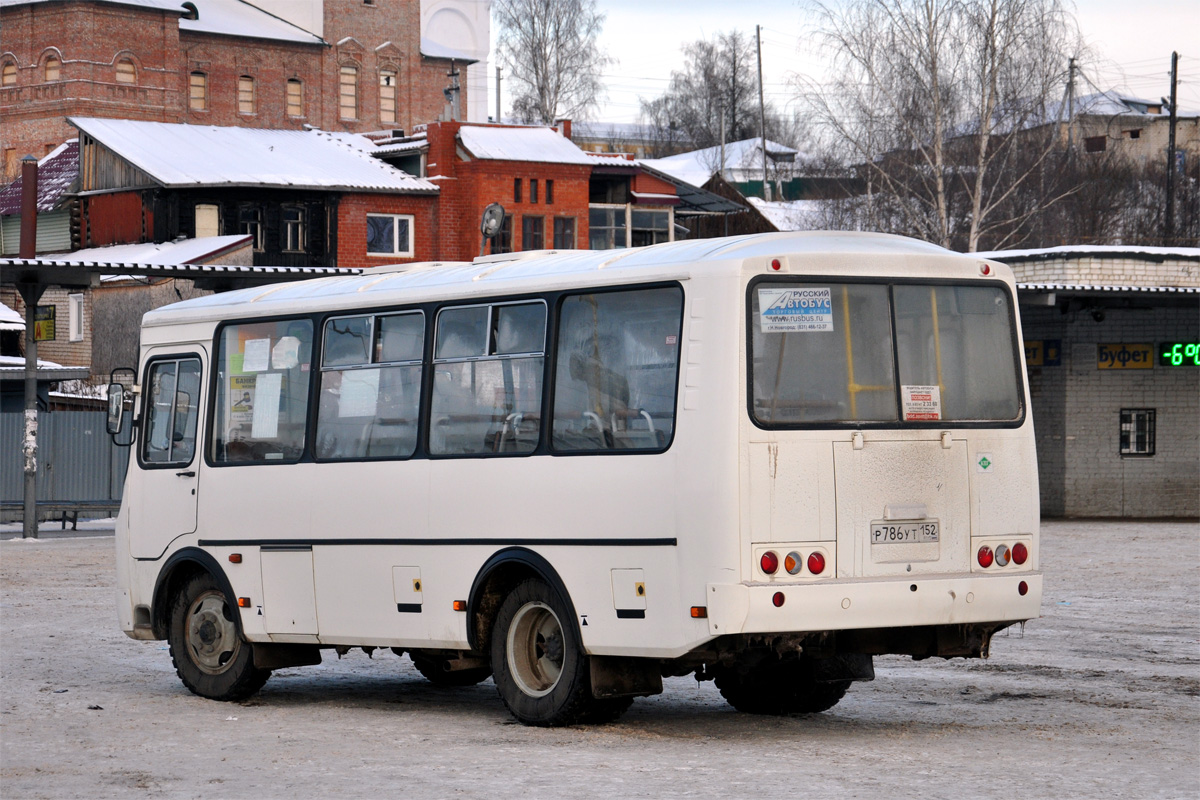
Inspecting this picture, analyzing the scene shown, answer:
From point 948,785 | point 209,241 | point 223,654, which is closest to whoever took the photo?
point 948,785

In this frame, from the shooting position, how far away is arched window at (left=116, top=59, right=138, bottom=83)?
8288 centimetres

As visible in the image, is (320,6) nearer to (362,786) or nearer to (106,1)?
(106,1)

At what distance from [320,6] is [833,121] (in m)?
46.8

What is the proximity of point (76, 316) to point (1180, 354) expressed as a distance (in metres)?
42.8

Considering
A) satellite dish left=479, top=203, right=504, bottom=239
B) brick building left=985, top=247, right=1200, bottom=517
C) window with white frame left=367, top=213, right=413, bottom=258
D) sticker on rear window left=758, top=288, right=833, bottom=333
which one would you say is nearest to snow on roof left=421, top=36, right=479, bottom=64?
window with white frame left=367, top=213, right=413, bottom=258

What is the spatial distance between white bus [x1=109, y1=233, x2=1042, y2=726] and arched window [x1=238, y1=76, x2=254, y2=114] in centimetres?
7774

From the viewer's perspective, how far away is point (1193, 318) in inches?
1296

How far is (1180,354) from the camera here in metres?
32.7

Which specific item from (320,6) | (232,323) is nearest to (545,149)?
(320,6)

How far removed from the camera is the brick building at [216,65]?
3236 inches

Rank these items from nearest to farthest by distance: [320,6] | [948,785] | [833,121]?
[948,785]
[833,121]
[320,6]

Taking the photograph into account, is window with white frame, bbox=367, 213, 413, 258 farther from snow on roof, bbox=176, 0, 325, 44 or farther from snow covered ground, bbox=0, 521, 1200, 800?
snow covered ground, bbox=0, 521, 1200, 800

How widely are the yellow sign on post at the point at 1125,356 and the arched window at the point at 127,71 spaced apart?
59252mm

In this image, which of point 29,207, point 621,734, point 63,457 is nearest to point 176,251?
point 29,207
